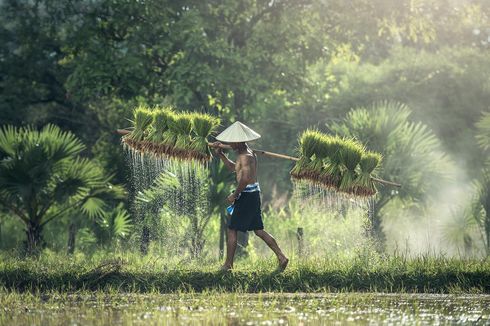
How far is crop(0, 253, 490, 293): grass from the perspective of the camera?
14594mm

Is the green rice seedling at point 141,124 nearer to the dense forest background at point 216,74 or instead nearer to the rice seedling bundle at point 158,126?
the rice seedling bundle at point 158,126

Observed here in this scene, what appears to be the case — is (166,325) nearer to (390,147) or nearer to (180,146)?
(180,146)

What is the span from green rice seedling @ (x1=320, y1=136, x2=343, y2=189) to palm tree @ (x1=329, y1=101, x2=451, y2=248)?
251 inches

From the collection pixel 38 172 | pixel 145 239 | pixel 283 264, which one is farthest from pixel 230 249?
pixel 38 172

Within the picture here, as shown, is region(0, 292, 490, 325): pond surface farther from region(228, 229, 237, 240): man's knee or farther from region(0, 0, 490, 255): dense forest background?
region(0, 0, 490, 255): dense forest background

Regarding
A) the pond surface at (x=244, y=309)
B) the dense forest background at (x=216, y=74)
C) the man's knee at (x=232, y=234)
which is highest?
the dense forest background at (x=216, y=74)

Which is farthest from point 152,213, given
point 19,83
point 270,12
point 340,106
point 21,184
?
point 340,106

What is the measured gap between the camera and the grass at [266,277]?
47.9 feet

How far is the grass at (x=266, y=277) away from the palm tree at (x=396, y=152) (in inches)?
285

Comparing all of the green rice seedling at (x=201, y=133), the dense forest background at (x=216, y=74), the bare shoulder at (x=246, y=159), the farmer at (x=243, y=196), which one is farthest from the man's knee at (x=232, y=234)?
the dense forest background at (x=216, y=74)

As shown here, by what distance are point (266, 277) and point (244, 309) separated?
225cm

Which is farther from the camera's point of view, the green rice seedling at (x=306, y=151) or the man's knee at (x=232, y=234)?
the green rice seedling at (x=306, y=151)

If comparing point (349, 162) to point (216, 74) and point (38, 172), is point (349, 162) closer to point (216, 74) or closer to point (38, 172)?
point (38, 172)

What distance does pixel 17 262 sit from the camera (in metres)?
16.2
